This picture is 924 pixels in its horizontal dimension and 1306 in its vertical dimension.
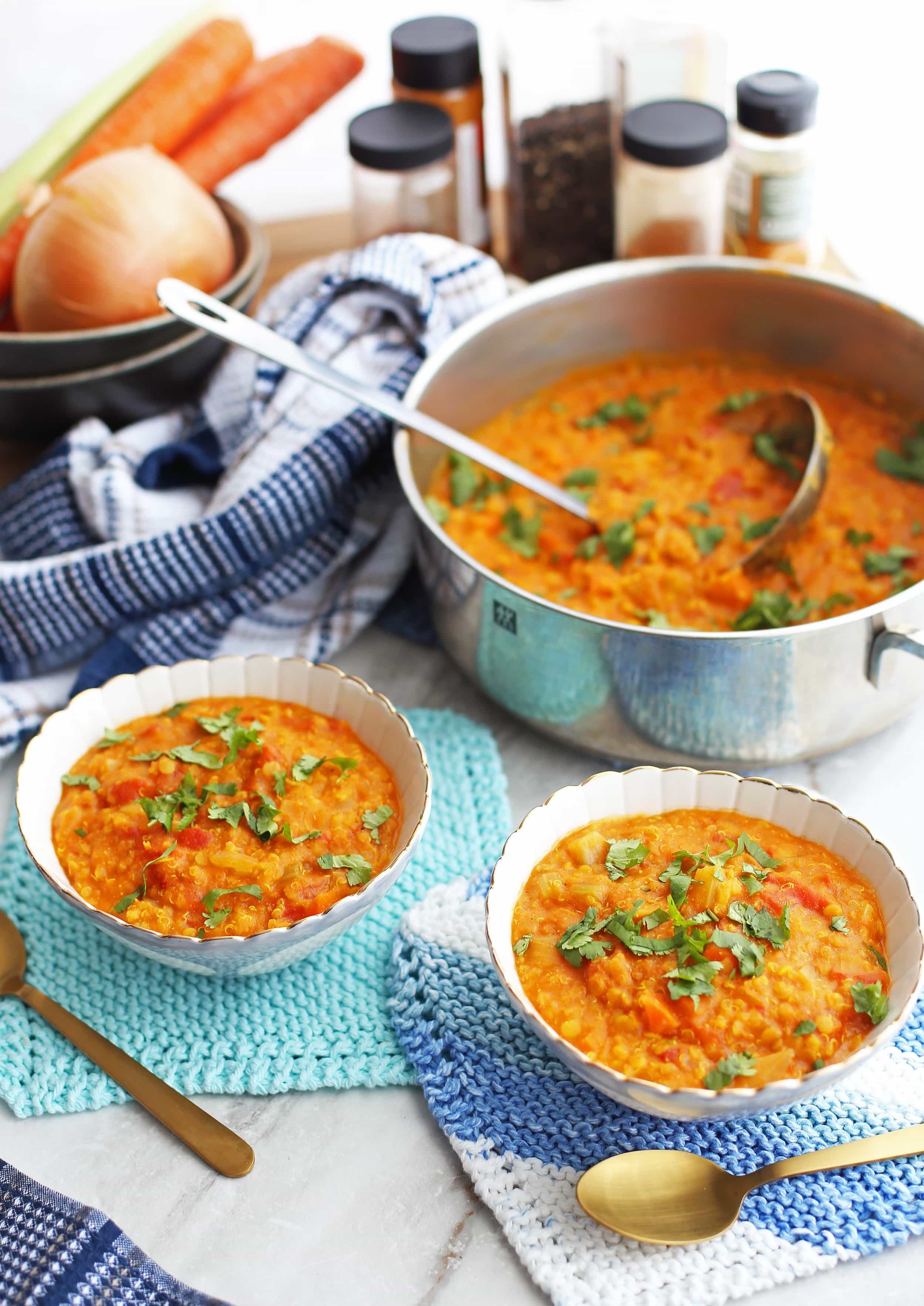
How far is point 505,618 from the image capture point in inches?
80.6

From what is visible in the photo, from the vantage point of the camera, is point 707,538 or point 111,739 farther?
point 707,538

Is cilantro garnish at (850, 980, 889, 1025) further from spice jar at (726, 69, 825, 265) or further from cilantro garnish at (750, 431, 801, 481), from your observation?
spice jar at (726, 69, 825, 265)

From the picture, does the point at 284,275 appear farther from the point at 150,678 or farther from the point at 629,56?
the point at 150,678

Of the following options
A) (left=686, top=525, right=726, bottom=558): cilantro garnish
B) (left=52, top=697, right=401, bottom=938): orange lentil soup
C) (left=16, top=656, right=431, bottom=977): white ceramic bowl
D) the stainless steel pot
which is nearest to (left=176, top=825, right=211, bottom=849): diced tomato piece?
(left=52, top=697, right=401, bottom=938): orange lentil soup

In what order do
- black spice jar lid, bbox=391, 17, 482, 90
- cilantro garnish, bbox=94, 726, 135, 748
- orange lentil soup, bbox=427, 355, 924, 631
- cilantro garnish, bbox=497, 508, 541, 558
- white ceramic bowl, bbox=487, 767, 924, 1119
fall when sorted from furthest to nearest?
black spice jar lid, bbox=391, 17, 482, 90 < cilantro garnish, bbox=497, 508, 541, 558 < orange lentil soup, bbox=427, 355, 924, 631 < cilantro garnish, bbox=94, 726, 135, 748 < white ceramic bowl, bbox=487, 767, 924, 1119

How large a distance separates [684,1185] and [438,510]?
4.35ft

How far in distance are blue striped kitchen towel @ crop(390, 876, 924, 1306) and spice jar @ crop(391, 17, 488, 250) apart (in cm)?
175

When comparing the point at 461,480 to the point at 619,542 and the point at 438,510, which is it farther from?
the point at 619,542

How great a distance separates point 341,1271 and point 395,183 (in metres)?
2.04

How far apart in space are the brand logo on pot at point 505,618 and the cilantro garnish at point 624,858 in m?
0.43

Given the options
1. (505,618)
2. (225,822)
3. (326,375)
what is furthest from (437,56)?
(225,822)

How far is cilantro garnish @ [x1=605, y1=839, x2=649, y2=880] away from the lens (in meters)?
1.74

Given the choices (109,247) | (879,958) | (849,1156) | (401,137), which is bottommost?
(849,1156)

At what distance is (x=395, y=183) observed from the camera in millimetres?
2697
